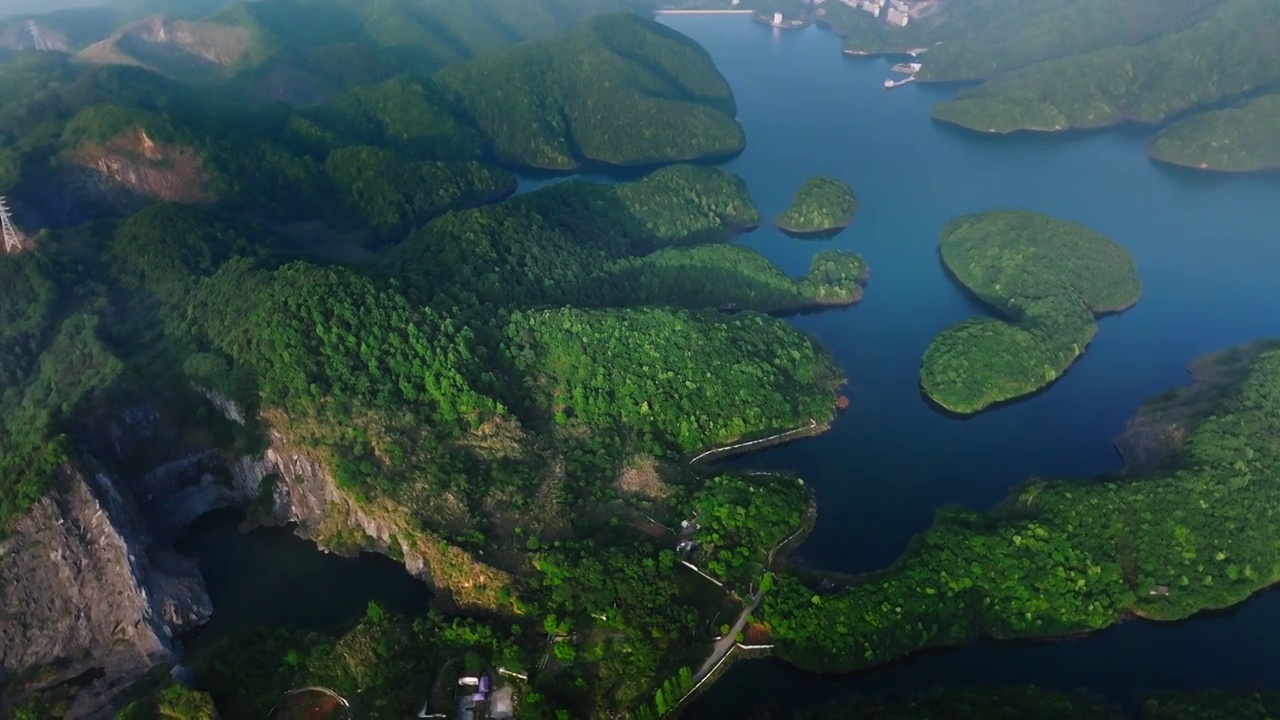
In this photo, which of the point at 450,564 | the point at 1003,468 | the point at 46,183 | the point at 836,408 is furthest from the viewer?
the point at 46,183

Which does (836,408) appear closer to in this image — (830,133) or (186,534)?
(186,534)

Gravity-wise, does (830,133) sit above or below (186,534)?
above

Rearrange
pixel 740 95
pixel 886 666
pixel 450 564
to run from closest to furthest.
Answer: pixel 886 666
pixel 450 564
pixel 740 95

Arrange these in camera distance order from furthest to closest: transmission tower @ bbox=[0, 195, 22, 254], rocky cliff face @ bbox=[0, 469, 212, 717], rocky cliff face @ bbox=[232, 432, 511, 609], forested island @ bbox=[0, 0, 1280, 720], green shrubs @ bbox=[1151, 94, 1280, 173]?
green shrubs @ bbox=[1151, 94, 1280, 173] < transmission tower @ bbox=[0, 195, 22, 254] < rocky cliff face @ bbox=[232, 432, 511, 609] < forested island @ bbox=[0, 0, 1280, 720] < rocky cliff face @ bbox=[0, 469, 212, 717]

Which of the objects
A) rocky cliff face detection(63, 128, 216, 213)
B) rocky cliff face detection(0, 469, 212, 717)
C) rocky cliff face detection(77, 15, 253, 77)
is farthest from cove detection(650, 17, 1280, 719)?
rocky cliff face detection(77, 15, 253, 77)

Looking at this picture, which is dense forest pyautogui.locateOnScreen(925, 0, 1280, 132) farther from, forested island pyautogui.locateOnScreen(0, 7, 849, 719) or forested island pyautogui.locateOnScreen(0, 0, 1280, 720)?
forested island pyautogui.locateOnScreen(0, 7, 849, 719)

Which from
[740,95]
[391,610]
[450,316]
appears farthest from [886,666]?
[740,95]
